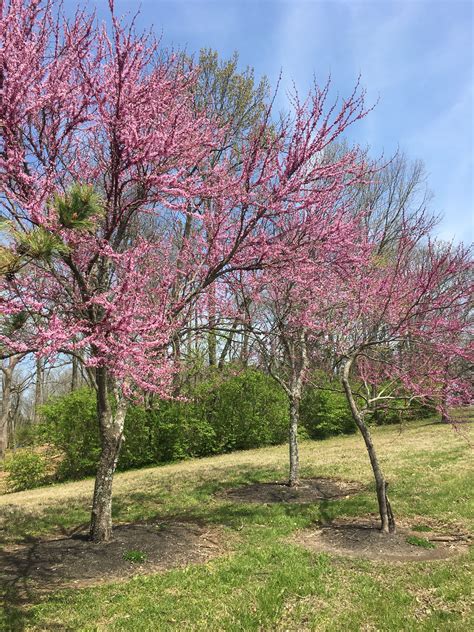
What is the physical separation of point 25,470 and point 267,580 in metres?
10.1

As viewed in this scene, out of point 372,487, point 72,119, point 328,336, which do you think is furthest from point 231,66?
point 372,487

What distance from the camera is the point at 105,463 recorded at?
5.48 meters

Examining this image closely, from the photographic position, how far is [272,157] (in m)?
4.89

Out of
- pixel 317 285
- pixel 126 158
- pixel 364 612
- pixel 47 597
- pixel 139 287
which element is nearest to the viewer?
pixel 364 612

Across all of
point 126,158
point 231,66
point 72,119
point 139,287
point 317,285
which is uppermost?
point 231,66

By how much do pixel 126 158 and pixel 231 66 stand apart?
13578mm

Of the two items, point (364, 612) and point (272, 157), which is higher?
point (272, 157)

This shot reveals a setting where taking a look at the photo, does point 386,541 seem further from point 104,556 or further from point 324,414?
point 324,414

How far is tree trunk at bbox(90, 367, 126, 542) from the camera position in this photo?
211 inches

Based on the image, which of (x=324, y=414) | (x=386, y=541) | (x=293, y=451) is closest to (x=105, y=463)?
(x=386, y=541)

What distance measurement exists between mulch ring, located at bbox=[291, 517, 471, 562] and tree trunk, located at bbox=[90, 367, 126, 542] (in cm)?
221

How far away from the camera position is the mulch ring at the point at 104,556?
4.45m

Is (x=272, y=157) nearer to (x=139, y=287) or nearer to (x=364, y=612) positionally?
(x=139, y=287)

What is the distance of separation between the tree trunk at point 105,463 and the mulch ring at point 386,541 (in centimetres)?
221
